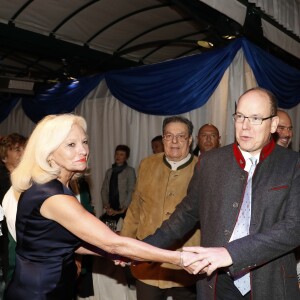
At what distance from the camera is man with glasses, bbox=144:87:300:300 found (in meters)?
2.15

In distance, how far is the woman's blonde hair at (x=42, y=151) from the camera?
2256mm

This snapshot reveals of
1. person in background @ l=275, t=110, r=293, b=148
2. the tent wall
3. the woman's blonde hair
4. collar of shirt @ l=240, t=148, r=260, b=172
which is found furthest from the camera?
the tent wall

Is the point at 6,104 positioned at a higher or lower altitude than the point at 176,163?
higher

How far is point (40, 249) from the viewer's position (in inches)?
87.7

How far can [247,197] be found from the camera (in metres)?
2.27

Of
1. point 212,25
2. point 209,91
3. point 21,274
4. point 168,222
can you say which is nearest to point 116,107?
point 209,91

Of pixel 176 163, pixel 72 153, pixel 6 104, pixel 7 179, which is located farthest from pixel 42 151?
pixel 6 104

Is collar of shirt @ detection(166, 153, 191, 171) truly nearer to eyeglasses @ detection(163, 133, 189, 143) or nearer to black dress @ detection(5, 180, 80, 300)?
eyeglasses @ detection(163, 133, 189, 143)

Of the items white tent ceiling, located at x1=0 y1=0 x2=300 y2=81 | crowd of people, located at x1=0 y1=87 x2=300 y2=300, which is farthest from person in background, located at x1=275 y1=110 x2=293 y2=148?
crowd of people, located at x1=0 y1=87 x2=300 y2=300

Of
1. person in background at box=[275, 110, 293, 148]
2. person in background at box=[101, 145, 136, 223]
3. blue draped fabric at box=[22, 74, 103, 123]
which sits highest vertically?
blue draped fabric at box=[22, 74, 103, 123]

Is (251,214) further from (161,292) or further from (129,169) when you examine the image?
(129,169)

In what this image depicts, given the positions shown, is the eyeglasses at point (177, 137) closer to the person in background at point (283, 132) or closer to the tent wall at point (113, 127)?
the person in background at point (283, 132)

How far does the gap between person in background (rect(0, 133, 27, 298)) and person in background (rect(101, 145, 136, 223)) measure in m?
2.70

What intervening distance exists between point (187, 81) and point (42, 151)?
3751mm
